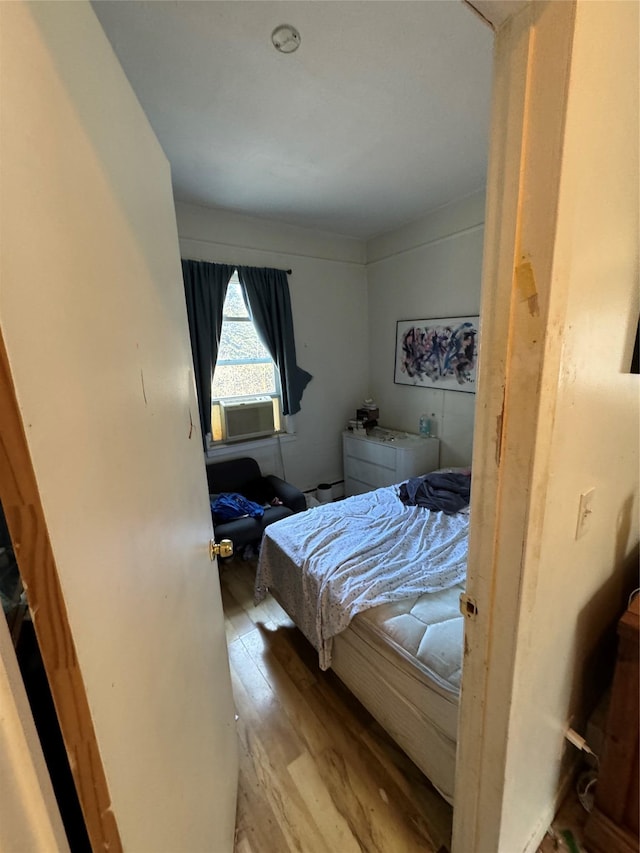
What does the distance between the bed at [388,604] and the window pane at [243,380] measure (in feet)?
4.89

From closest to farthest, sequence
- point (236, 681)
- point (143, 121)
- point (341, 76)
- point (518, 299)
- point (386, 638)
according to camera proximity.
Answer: point (518, 299) → point (143, 121) → point (386, 638) → point (341, 76) → point (236, 681)

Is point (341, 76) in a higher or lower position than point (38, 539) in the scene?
higher

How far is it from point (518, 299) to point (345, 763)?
66.5 inches

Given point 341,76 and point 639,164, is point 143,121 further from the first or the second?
point 341,76

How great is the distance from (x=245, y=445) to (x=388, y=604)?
213 centimetres

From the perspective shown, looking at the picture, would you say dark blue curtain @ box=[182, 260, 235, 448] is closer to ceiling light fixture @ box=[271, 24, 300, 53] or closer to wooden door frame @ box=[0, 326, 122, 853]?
ceiling light fixture @ box=[271, 24, 300, 53]

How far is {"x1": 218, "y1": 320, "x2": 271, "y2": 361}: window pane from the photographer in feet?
10.1

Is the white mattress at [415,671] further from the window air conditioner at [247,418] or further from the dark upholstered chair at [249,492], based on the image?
the window air conditioner at [247,418]

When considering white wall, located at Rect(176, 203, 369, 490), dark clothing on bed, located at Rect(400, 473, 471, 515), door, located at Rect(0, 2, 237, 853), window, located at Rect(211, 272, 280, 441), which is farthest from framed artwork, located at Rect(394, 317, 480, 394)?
door, located at Rect(0, 2, 237, 853)

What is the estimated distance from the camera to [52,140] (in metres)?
0.42

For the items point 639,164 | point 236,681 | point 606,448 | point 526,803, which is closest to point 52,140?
point 639,164

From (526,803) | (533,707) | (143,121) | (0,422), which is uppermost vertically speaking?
(143,121)

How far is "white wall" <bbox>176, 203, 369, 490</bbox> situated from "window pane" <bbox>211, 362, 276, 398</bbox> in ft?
1.17

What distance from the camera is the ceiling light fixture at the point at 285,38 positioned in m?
1.26
